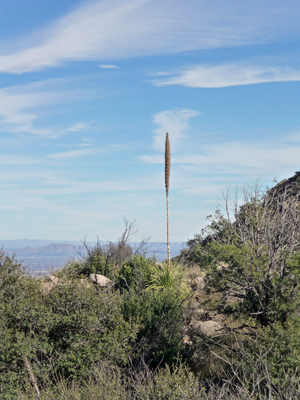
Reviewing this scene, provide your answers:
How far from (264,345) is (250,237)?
3.25 metres

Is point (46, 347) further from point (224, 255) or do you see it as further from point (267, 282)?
point (267, 282)

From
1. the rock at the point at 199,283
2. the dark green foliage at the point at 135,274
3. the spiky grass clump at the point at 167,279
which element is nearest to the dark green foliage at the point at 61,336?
the dark green foliage at the point at 135,274

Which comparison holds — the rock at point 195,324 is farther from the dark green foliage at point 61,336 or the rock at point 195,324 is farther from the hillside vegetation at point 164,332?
the dark green foliage at point 61,336

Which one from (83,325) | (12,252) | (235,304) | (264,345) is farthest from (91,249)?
(264,345)

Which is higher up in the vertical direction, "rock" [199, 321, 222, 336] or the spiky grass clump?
the spiky grass clump

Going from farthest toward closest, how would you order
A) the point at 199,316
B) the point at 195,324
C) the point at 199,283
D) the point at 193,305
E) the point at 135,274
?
the point at 199,283
the point at 135,274
the point at 193,305
the point at 199,316
the point at 195,324

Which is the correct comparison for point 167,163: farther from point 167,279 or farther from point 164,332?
point 164,332

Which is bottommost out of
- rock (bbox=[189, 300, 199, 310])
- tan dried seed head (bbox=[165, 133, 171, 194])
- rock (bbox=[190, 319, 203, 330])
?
rock (bbox=[190, 319, 203, 330])

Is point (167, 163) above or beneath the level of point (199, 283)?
above

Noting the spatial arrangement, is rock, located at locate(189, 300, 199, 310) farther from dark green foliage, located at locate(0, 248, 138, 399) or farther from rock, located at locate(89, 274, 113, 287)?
dark green foliage, located at locate(0, 248, 138, 399)

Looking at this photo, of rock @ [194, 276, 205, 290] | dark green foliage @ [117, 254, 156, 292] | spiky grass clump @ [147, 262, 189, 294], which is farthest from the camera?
rock @ [194, 276, 205, 290]

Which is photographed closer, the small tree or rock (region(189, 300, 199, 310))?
the small tree

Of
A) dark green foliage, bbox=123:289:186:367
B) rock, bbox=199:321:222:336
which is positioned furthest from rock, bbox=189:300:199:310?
rock, bbox=199:321:222:336

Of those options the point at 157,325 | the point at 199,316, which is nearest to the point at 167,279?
the point at 199,316
